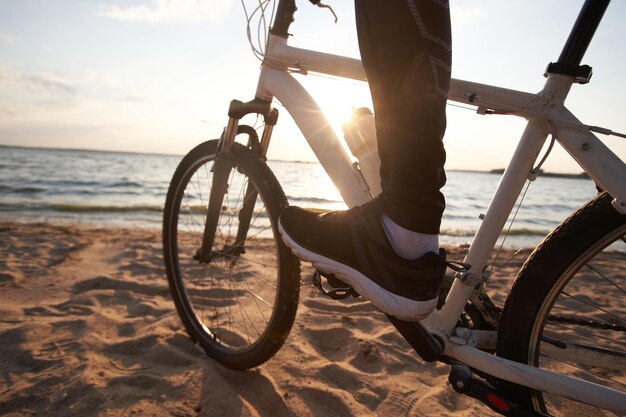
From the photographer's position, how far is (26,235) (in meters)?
4.59

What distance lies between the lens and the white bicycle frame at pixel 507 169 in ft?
3.57

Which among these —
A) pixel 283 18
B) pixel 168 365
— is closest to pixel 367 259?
pixel 283 18

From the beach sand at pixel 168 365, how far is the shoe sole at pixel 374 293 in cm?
76

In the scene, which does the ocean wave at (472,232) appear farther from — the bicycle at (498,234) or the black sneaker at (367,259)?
the black sneaker at (367,259)

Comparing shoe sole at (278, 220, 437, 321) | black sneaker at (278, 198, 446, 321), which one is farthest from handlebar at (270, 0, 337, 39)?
shoe sole at (278, 220, 437, 321)

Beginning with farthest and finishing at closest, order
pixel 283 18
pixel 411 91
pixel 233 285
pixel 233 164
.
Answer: pixel 233 285, pixel 233 164, pixel 283 18, pixel 411 91

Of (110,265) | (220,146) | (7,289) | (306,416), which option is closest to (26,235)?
(110,265)

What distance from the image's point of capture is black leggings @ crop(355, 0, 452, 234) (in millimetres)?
954

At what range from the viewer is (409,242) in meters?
1.05

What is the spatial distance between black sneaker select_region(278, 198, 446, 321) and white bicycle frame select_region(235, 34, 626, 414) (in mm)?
246

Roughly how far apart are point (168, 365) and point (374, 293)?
4.32 feet

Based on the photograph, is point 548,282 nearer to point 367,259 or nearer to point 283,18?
point 367,259

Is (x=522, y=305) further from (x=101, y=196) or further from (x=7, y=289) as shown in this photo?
(x=101, y=196)

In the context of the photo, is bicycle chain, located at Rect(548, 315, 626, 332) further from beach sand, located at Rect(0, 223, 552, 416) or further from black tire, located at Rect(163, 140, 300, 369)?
black tire, located at Rect(163, 140, 300, 369)
